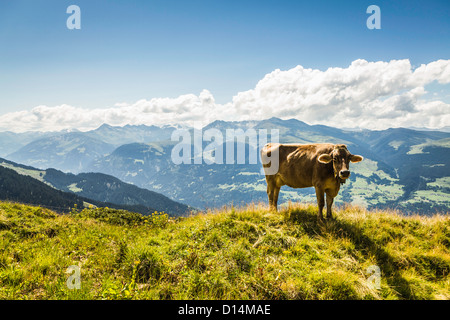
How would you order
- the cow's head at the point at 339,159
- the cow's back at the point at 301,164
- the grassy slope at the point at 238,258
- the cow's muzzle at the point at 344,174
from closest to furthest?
the grassy slope at the point at 238,258, the cow's muzzle at the point at 344,174, the cow's head at the point at 339,159, the cow's back at the point at 301,164

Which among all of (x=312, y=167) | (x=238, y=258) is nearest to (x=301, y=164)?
(x=312, y=167)

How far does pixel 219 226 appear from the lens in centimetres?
725

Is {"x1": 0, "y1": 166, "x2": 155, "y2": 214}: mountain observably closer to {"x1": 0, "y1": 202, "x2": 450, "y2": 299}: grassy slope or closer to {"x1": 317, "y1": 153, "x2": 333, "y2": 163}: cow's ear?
{"x1": 0, "y1": 202, "x2": 450, "y2": 299}: grassy slope

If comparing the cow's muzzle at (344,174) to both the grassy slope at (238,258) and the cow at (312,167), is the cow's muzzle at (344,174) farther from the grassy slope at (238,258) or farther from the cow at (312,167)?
the grassy slope at (238,258)

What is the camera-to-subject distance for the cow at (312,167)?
7573 millimetres

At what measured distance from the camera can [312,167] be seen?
8492 mm

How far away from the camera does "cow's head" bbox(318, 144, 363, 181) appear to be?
7200 millimetres

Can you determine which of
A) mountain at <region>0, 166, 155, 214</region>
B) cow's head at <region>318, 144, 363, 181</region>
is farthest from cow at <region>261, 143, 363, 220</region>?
mountain at <region>0, 166, 155, 214</region>

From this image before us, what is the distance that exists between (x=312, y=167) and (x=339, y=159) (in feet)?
3.89

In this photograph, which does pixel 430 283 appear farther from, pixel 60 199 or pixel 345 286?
pixel 60 199

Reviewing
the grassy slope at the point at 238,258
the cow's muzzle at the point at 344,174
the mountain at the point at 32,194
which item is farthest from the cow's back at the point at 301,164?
the mountain at the point at 32,194

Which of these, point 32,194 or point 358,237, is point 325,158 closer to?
point 358,237
